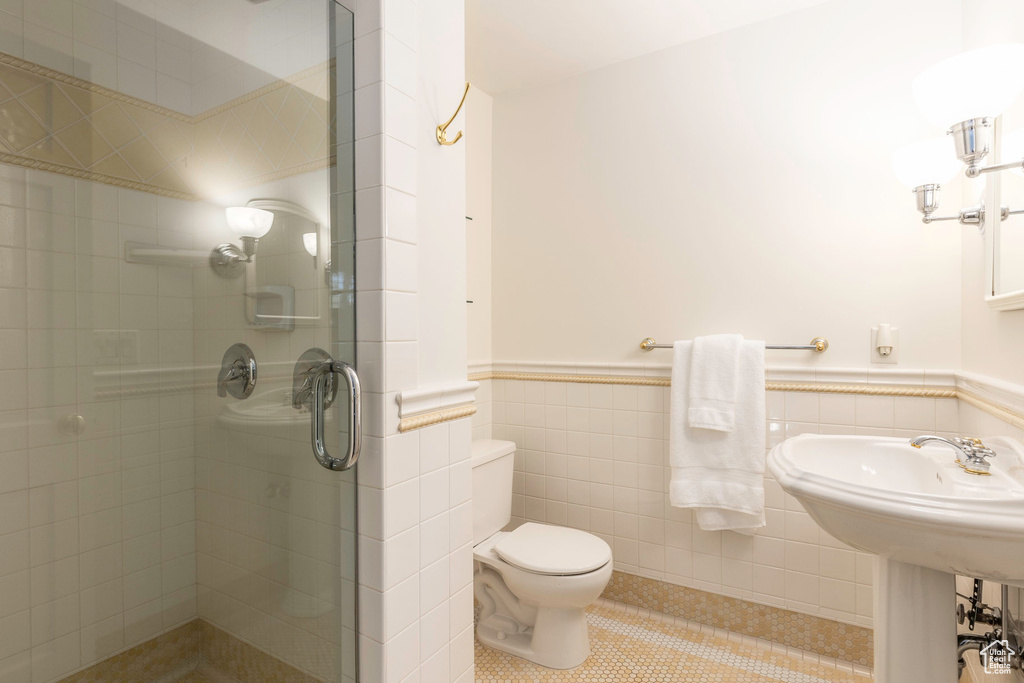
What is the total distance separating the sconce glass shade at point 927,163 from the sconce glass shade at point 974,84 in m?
0.34

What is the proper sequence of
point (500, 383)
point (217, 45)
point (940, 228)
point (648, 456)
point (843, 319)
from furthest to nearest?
point (500, 383) → point (648, 456) → point (843, 319) → point (940, 228) → point (217, 45)

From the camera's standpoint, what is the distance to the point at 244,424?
958mm

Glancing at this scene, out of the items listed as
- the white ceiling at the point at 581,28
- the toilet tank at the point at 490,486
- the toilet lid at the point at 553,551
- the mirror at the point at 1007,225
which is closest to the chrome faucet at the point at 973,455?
the mirror at the point at 1007,225

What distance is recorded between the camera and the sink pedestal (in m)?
1.02

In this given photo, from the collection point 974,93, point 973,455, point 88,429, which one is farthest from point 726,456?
point 88,429

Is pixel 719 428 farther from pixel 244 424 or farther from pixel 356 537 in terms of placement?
pixel 244 424

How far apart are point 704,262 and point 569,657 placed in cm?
151

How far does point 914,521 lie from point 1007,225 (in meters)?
0.90

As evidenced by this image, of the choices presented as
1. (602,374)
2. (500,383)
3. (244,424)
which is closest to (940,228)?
(602,374)

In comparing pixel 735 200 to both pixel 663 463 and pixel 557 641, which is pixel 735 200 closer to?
pixel 663 463

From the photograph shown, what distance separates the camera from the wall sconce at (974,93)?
1.03 m

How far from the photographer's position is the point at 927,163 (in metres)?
1.44

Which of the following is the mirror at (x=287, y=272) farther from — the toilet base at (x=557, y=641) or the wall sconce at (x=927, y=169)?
the wall sconce at (x=927, y=169)

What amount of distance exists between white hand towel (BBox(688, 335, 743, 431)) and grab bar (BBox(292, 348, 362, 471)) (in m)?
1.31
